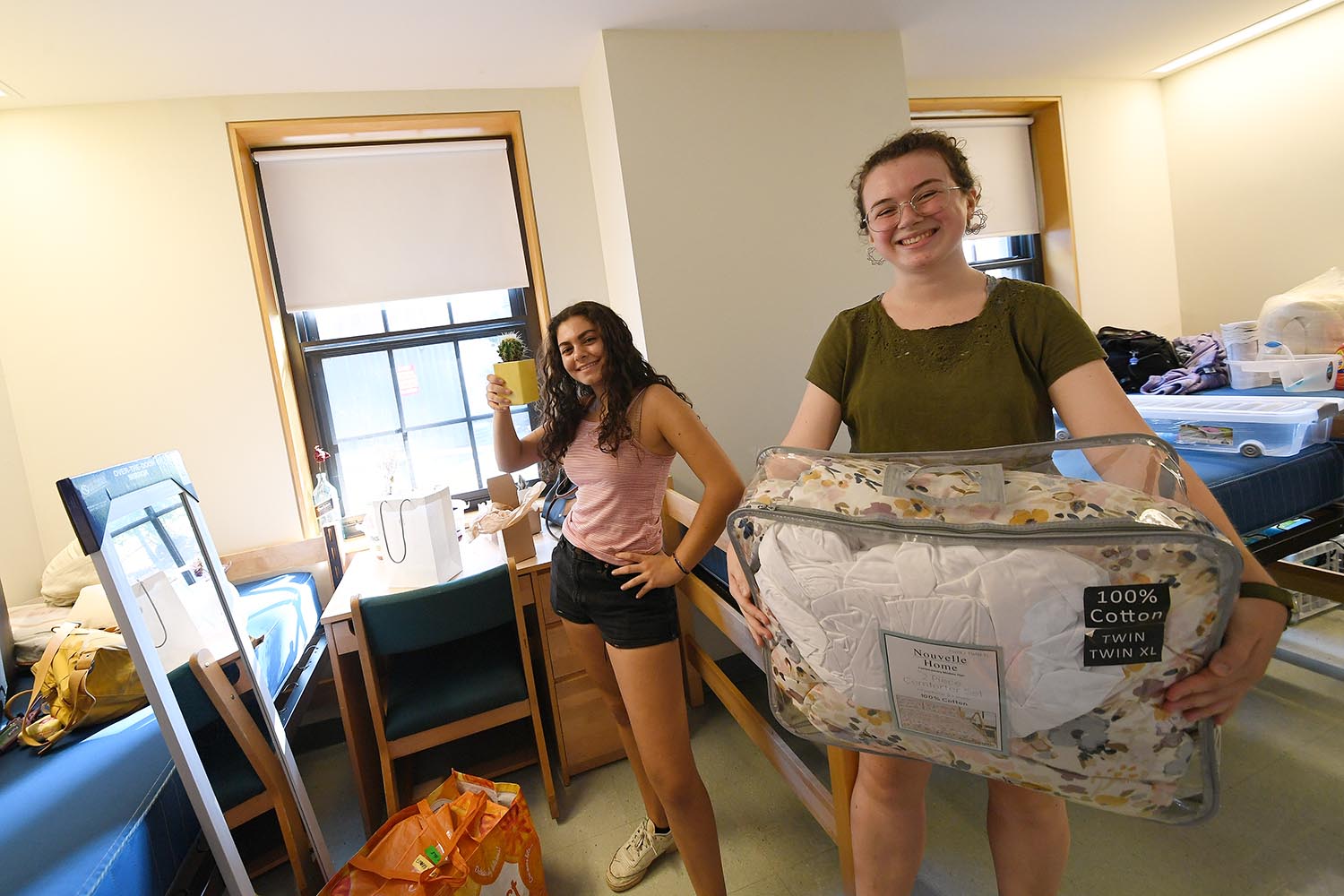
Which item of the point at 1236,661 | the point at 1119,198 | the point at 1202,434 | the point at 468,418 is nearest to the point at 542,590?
the point at 468,418

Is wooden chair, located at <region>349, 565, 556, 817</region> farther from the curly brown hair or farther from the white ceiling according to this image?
the white ceiling

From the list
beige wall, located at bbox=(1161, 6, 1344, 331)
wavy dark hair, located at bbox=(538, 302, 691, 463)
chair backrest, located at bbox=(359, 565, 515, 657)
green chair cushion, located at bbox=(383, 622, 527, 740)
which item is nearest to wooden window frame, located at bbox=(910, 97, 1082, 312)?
beige wall, located at bbox=(1161, 6, 1344, 331)

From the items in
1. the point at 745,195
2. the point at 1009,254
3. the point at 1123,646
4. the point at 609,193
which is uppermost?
the point at 609,193

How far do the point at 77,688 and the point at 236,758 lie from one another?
392 millimetres

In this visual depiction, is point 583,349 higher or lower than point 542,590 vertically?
higher

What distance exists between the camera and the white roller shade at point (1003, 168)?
3.49m

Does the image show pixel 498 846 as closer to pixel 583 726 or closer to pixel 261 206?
pixel 583 726

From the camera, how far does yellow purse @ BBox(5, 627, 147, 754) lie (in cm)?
146

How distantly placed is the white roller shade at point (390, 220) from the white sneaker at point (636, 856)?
215 centimetres

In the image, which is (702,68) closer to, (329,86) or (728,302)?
(728,302)

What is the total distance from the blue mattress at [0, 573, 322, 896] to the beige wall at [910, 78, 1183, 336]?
422cm

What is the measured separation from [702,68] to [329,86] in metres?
1.42

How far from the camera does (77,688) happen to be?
1492 mm

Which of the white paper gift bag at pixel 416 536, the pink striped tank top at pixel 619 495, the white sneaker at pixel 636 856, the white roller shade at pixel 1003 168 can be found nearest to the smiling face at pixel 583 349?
the pink striped tank top at pixel 619 495
